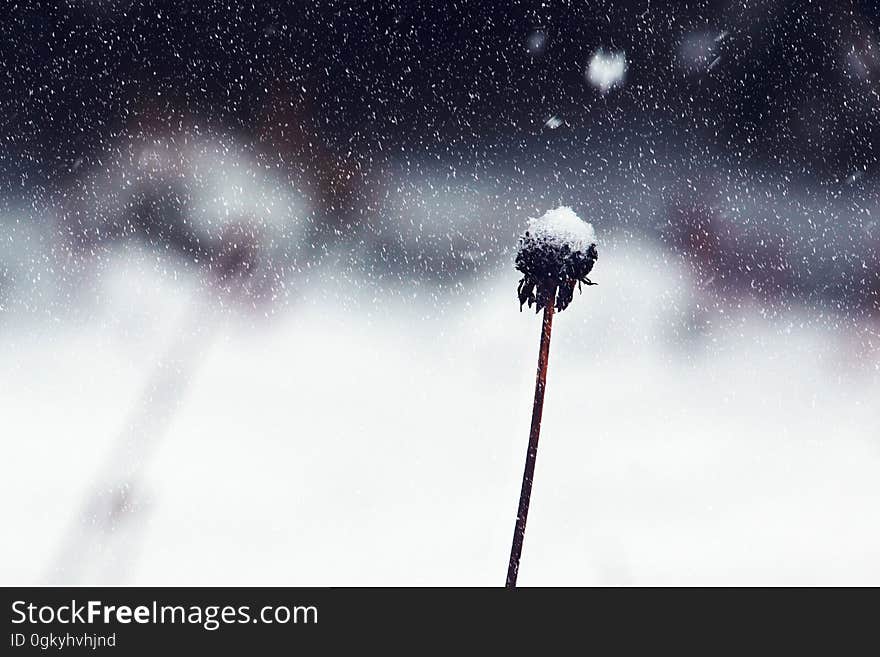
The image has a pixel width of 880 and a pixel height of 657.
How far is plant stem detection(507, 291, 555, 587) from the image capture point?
42.0ft

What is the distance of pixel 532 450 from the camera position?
13.8 m

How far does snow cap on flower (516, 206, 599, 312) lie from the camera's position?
48.0 ft

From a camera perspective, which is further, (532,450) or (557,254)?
(557,254)

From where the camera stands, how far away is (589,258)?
49.1 feet

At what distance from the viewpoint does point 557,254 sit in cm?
1473

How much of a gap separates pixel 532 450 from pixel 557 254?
415 centimetres

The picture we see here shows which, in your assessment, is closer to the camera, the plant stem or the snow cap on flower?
the plant stem

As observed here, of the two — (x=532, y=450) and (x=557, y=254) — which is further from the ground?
(x=557, y=254)

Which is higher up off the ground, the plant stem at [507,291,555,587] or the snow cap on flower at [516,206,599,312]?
the snow cap on flower at [516,206,599,312]

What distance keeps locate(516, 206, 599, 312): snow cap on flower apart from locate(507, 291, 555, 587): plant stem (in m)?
0.34

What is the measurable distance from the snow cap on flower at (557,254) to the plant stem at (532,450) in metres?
0.34

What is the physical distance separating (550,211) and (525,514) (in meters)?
6.25
